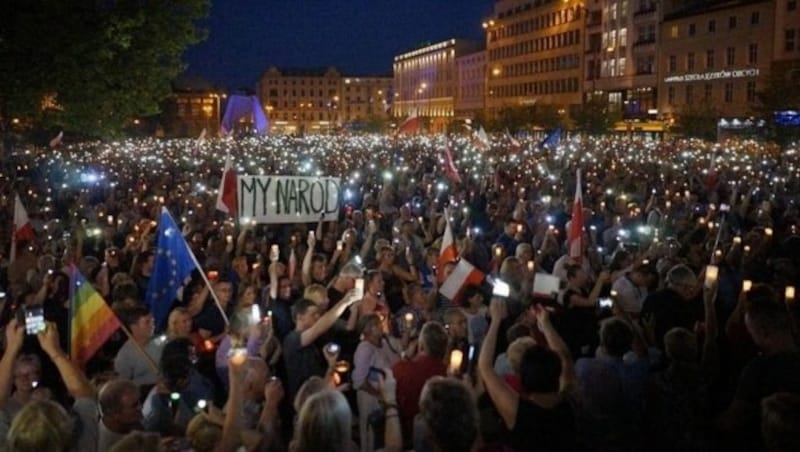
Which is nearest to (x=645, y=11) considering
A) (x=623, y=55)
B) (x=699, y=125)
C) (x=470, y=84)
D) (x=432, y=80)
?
(x=623, y=55)

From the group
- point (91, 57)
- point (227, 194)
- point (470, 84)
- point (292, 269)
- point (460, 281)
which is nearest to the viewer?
point (460, 281)

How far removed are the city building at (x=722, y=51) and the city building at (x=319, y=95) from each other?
119844 millimetres

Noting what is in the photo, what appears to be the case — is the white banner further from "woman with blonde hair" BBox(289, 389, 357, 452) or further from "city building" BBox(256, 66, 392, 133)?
"city building" BBox(256, 66, 392, 133)

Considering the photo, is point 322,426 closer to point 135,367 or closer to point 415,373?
point 415,373

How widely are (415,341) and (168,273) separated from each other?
9.23 ft

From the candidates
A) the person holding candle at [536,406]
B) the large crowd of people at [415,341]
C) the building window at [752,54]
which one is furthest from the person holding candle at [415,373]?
the building window at [752,54]

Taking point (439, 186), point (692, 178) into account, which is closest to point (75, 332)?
point (439, 186)

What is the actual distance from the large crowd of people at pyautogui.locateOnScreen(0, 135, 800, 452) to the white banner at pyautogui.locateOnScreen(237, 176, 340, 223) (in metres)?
0.30

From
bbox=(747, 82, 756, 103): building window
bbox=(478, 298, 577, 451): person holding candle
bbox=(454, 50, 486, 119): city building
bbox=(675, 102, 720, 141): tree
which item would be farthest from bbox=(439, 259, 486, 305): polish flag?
bbox=(454, 50, 486, 119): city building

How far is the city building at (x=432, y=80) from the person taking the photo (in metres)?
122

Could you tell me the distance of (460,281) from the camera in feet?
26.6

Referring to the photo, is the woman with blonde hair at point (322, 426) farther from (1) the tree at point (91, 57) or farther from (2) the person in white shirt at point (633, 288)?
(1) the tree at point (91, 57)

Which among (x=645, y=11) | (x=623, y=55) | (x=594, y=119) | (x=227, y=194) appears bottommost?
(x=227, y=194)

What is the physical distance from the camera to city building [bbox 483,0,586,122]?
8688 cm
